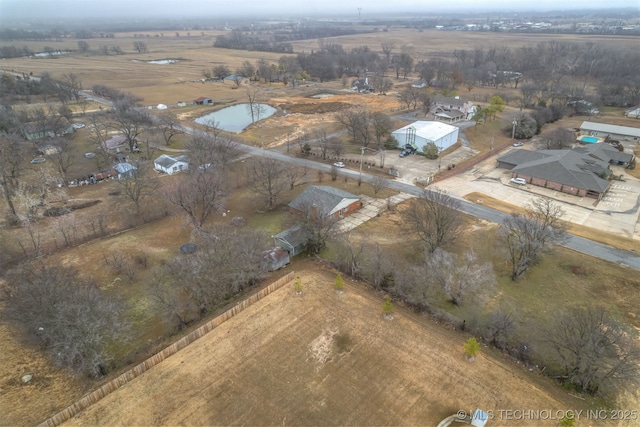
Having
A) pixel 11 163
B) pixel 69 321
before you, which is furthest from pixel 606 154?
pixel 11 163

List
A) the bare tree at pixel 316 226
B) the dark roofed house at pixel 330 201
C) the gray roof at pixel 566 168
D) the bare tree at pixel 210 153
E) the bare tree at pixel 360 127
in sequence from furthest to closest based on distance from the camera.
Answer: the bare tree at pixel 360 127
the bare tree at pixel 210 153
the gray roof at pixel 566 168
the dark roofed house at pixel 330 201
the bare tree at pixel 316 226

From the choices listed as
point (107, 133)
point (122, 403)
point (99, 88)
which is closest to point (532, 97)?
point (107, 133)

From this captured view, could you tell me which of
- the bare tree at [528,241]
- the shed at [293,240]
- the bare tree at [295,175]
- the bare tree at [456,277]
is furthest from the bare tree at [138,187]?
the bare tree at [528,241]

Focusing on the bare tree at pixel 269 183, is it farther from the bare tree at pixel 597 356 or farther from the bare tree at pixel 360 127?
the bare tree at pixel 597 356

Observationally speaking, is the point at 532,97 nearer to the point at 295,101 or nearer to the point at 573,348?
the point at 295,101

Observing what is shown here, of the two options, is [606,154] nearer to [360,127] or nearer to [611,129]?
[611,129]

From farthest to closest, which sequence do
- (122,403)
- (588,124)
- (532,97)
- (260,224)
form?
(532,97)
(588,124)
(260,224)
(122,403)

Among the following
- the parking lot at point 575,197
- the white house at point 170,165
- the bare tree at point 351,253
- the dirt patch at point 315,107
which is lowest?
the parking lot at point 575,197
